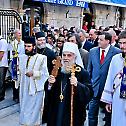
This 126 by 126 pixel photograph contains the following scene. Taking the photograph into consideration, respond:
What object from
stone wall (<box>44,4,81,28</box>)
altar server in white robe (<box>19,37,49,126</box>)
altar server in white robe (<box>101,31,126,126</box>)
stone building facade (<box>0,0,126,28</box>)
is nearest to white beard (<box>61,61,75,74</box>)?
altar server in white robe (<box>101,31,126,126</box>)

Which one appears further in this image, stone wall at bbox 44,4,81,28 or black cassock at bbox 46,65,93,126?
stone wall at bbox 44,4,81,28

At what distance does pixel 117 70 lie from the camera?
17.0 feet

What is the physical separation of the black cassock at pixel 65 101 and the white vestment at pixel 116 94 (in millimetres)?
604

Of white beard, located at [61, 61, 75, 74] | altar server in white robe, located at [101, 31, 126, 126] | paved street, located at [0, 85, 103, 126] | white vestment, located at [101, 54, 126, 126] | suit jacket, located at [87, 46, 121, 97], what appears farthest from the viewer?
paved street, located at [0, 85, 103, 126]

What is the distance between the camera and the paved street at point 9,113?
7.22m

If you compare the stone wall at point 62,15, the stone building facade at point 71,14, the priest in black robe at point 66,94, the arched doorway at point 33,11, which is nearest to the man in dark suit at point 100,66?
the priest in black robe at point 66,94

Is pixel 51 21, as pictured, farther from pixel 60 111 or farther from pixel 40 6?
pixel 60 111

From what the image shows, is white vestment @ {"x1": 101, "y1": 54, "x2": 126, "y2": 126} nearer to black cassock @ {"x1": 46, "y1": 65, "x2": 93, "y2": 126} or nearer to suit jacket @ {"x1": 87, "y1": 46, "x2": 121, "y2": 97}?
black cassock @ {"x1": 46, "y1": 65, "x2": 93, "y2": 126}

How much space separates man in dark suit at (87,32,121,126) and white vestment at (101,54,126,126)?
918 mm

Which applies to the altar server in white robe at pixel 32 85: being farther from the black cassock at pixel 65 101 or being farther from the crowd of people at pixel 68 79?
the black cassock at pixel 65 101

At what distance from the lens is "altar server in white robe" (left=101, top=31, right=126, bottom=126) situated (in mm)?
4938

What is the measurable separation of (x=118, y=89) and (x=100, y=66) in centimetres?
125

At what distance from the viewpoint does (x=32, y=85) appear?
246 inches

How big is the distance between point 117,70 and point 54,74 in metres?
1.12
